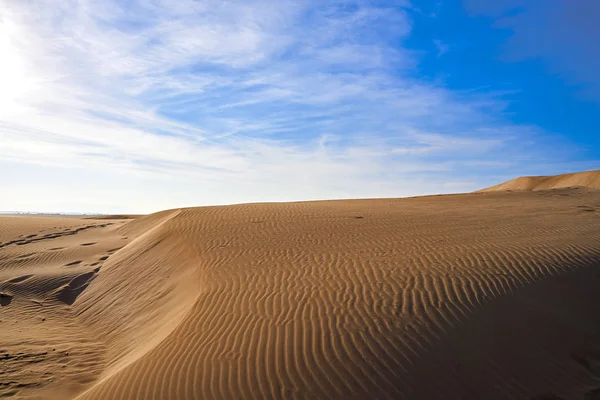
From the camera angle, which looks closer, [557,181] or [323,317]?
[323,317]

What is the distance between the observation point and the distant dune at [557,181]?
4381 cm

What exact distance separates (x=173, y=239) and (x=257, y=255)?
3859 millimetres

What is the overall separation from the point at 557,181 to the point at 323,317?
162 feet

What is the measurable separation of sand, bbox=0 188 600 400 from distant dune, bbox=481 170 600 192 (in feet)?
119

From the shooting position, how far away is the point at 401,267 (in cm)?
884

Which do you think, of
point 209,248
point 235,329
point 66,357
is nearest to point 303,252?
point 209,248

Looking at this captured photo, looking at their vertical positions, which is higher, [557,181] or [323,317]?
[557,181]

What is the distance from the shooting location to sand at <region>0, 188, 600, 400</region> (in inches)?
221

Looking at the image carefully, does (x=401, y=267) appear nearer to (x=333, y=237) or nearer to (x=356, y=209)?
(x=333, y=237)

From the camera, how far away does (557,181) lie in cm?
4738

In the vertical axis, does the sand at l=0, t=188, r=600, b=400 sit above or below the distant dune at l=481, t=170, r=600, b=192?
below

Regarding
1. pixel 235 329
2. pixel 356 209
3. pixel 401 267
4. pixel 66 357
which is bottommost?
pixel 66 357

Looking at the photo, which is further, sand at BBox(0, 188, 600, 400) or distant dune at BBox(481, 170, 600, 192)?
distant dune at BBox(481, 170, 600, 192)

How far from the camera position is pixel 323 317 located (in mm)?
6770
